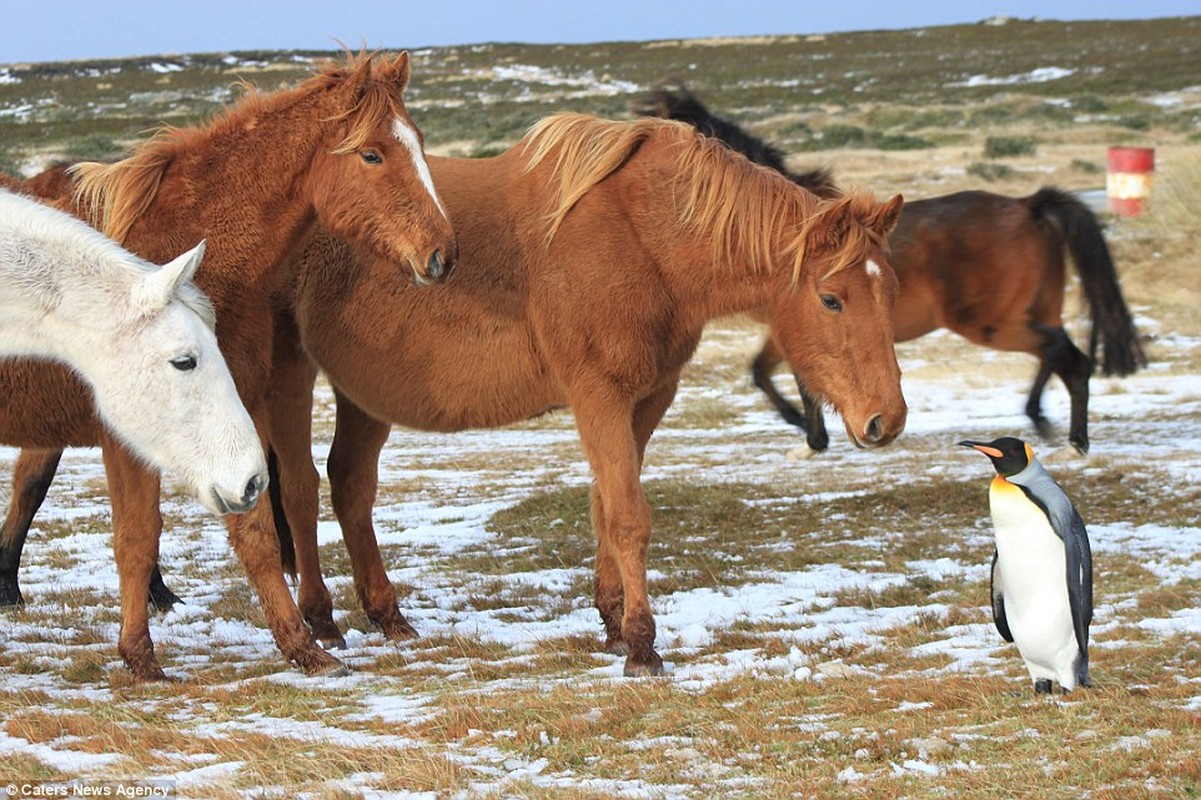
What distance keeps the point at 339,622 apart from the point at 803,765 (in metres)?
3.65

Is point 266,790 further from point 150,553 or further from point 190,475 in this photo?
point 150,553

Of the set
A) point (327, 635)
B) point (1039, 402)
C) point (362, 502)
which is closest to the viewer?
point (327, 635)

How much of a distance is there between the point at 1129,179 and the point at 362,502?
23.5m

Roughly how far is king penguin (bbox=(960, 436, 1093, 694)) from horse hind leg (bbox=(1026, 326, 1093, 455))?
7392 mm

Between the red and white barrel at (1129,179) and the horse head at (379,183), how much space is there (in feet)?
76.6

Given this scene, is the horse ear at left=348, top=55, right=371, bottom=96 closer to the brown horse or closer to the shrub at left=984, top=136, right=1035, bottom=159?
the brown horse

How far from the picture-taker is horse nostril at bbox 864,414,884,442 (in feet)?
19.5

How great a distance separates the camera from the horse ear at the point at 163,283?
5.18 m

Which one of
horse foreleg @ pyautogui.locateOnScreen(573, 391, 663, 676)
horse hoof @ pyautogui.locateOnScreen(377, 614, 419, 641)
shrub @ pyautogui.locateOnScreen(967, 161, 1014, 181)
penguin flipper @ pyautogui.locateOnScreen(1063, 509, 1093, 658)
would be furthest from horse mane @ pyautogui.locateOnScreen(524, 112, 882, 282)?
shrub @ pyautogui.locateOnScreen(967, 161, 1014, 181)

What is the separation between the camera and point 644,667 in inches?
231

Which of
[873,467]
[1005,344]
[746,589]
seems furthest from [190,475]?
[1005,344]

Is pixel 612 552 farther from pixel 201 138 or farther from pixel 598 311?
pixel 201 138

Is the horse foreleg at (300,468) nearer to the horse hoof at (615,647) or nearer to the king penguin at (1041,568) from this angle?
the horse hoof at (615,647)

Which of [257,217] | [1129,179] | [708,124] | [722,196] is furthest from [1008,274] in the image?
[1129,179]
